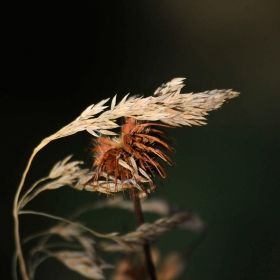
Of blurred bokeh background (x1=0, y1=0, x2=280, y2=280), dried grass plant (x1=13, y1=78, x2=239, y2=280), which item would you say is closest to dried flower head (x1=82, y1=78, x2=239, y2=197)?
dried grass plant (x1=13, y1=78, x2=239, y2=280)

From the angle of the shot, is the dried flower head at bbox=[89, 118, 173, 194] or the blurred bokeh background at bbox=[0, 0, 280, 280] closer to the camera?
the dried flower head at bbox=[89, 118, 173, 194]

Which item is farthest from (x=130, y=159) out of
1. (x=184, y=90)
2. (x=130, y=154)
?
(x=184, y=90)

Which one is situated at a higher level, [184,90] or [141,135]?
[184,90]

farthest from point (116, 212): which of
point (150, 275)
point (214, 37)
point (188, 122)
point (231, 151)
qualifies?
point (214, 37)

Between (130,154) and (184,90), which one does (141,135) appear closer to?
(130,154)

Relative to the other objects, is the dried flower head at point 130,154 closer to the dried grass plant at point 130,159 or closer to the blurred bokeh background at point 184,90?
the dried grass plant at point 130,159

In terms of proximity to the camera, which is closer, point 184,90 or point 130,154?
point 130,154

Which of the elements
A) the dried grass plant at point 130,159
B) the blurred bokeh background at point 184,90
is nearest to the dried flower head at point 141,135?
the dried grass plant at point 130,159

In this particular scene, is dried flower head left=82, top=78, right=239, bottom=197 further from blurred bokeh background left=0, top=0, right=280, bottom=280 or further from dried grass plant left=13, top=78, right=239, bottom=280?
blurred bokeh background left=0, top=0, right=280, bottom=280

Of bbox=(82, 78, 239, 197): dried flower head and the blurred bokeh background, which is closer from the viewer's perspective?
bbox=(82, 78, 239, 197): dried flower head

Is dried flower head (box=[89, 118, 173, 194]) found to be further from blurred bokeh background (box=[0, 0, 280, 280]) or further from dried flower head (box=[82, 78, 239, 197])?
blurred bokeh background (box=[0, 0, 280, 280])
